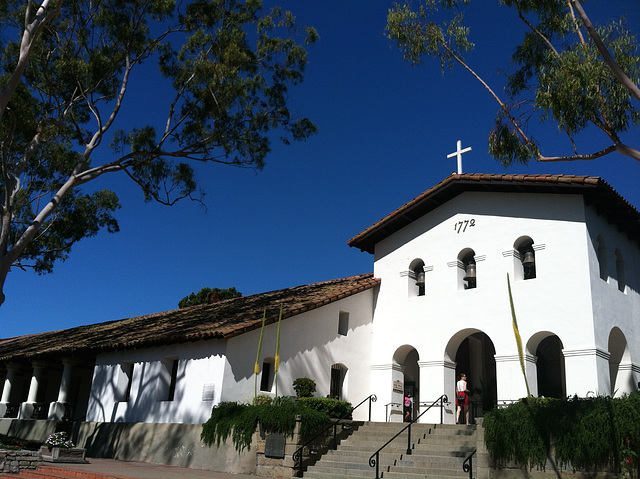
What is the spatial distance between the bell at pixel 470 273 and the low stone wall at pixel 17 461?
12.6 m

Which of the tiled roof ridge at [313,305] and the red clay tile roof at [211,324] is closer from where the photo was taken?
the tiled roof ridge at [313,305]

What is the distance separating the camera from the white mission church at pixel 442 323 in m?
16.2

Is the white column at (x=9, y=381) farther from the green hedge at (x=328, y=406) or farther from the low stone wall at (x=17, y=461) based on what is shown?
the green hedge at (x=328, y=406)

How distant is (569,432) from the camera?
11000 millimetres

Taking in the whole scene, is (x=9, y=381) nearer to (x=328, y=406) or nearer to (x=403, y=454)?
(x=328, y=406)

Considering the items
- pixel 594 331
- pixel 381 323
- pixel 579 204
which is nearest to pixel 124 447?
pixel 381 323

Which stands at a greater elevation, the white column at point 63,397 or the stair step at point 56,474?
the white column at point 63,397

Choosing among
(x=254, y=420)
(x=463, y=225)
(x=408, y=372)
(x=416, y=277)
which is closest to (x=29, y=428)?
(x=254, y=420)

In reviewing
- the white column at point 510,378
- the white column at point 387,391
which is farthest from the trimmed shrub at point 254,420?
the white column at point 510,378

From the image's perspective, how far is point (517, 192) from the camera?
58.3 ft

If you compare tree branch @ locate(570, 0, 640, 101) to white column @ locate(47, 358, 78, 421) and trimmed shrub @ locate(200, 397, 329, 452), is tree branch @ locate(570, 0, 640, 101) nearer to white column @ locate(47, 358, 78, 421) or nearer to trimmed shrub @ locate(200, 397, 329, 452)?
trimmed shrub @ locate(200, 397, 329, 452)

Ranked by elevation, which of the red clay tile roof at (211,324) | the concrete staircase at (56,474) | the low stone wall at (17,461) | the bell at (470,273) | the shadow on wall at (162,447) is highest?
the bell at (470,273)

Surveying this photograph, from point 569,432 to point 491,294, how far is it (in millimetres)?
6664

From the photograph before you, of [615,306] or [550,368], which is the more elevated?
[615,306]
